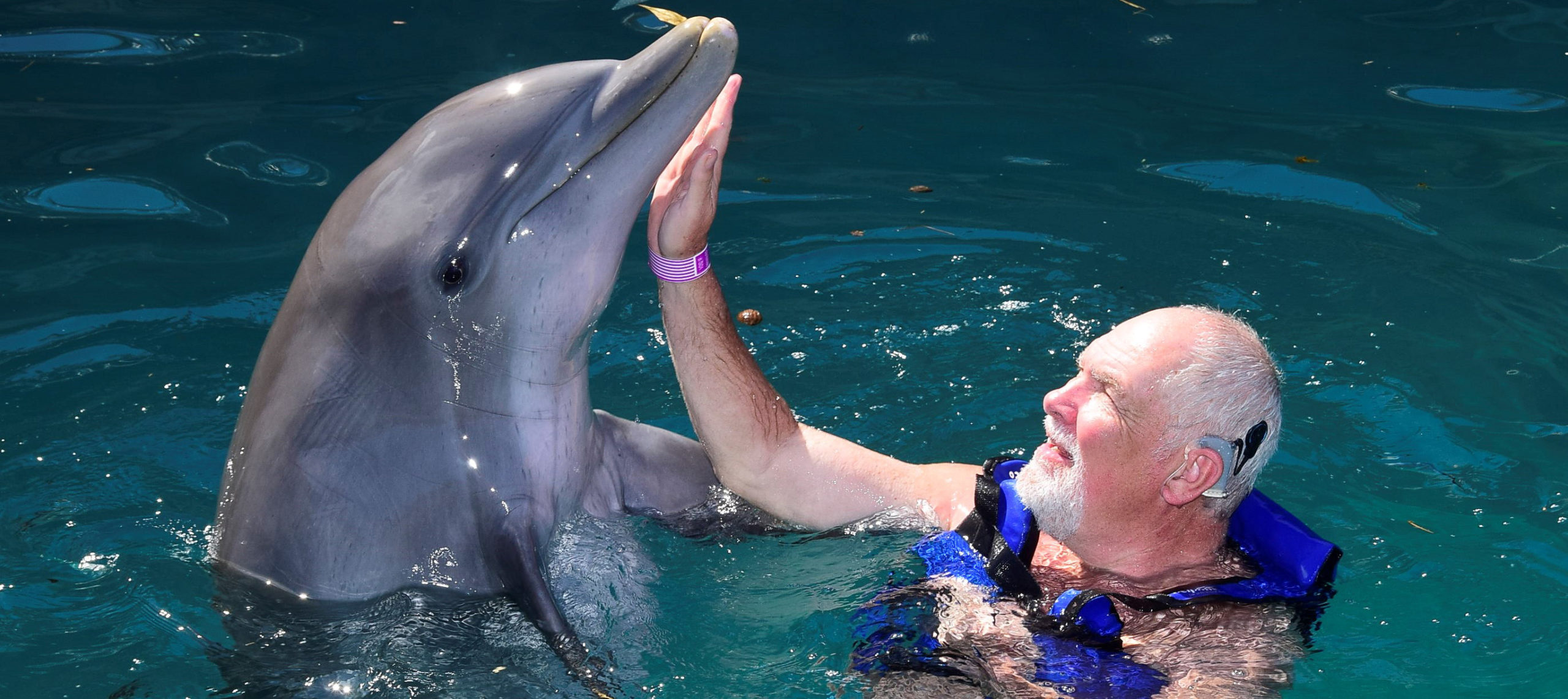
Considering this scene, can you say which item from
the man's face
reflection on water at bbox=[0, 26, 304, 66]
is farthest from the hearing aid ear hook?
reflection on water at bbox=[0, 26, 304, 66]

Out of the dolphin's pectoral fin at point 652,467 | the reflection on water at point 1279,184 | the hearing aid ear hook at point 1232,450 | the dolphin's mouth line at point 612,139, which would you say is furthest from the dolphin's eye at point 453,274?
the reflection on water at point 1279,184

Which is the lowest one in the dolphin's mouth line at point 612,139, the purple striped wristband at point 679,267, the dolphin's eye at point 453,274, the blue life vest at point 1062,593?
the blue life vest at point 1062,593

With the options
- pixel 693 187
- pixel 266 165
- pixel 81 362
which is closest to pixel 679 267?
pixel 693 187

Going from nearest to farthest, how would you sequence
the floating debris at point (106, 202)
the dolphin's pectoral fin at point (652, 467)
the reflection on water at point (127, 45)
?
1. the dolphin's pectoral fin at point (652, 467)
2. the floating debris at point (106, 202)
3. the reflection on water at point (127, 45)

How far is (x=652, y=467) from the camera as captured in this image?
4.25m

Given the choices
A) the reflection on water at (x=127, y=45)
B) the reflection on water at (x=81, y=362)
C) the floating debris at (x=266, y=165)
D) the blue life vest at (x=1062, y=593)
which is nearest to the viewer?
the blue life vest at (x=1062, y=593)

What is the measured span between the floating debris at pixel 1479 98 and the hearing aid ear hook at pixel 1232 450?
16.5 feet

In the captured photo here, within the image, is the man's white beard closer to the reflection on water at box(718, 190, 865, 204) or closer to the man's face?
the man's face

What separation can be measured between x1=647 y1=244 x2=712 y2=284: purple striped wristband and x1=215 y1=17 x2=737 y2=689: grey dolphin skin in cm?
35

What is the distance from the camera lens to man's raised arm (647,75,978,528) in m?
3.83

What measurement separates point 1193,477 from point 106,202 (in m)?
5.33

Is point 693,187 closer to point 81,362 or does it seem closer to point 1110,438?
point 1110,438

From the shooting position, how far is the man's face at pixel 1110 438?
3.95m

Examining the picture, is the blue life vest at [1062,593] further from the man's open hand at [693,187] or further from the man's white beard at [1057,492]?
the man's open hand at [693,187]
